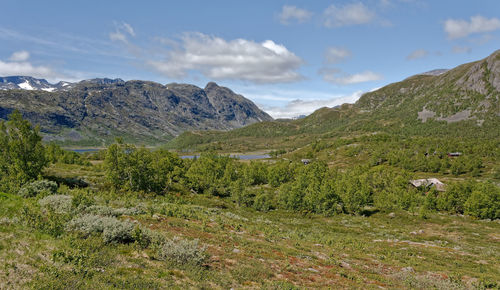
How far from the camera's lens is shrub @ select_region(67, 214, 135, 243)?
14.4 metres

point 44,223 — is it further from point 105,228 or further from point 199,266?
point 199,266

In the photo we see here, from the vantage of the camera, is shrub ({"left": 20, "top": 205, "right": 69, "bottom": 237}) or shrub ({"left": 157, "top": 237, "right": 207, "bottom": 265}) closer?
shrub ({"left": 20, "top": 205, "right": 69, "bottom": 237})

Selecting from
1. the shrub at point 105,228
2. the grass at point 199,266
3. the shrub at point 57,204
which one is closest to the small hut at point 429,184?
the grass at point 199,266

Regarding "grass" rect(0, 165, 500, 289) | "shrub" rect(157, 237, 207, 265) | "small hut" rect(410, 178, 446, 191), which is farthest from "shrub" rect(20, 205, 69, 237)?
"small hut" rect(410, 178, 446, 191)

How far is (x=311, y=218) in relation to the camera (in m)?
64.6

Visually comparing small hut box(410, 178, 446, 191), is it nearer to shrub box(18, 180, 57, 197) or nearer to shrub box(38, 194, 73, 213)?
shrub box(38, 194, 73, 213)

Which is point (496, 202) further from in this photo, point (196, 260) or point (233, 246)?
point (196, 260)

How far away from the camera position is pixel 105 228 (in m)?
14.8

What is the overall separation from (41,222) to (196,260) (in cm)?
898

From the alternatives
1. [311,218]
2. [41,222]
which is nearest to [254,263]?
[41,222]

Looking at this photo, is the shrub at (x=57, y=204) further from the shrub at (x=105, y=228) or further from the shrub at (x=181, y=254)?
the shrub at (x=181, y=254)

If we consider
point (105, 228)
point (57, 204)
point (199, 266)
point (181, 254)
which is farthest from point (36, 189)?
point (199, 266)

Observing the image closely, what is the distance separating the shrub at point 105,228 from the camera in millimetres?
14398

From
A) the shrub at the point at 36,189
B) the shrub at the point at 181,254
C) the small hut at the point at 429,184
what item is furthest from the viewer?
the small hut at the point at 429,184
